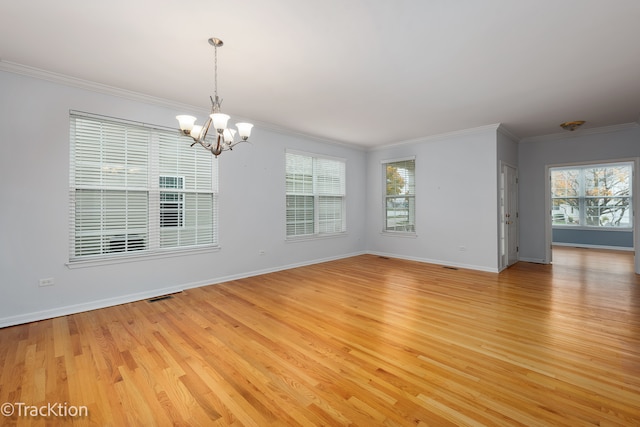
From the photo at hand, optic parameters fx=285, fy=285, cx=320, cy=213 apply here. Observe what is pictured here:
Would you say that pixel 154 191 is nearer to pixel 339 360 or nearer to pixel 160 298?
pixel 160 298

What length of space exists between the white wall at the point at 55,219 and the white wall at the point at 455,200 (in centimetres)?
380

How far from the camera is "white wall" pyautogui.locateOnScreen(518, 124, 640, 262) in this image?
17.7 ft

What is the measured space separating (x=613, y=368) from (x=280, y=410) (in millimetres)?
2504

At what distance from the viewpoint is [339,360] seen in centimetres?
232

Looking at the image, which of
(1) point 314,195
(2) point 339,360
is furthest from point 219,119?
(1) point 314,195

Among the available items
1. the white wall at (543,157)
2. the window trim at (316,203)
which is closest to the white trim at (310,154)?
the window trim at (316,203)

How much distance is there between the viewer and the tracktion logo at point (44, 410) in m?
1.72

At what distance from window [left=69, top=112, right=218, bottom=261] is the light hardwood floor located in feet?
2.89

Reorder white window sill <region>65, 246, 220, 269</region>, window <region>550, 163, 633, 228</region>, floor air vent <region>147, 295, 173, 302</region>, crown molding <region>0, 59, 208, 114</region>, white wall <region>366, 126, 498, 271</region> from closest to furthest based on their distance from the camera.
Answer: crown molding <region>0, 59, 208, 114</region>, white window sill <region>65, 246, 220, 269</region>, floor air vent <region>147, 295, 173, 302</region>, white wall <region>366, 126, 498, 271</region>, window <region>550, 163, 633, 228</region>

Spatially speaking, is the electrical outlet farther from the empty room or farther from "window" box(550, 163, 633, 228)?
"window" box(550, 163, 633, 228)

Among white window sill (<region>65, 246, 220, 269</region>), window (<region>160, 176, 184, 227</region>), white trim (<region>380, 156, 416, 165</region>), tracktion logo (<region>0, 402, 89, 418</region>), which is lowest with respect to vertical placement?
tracktion logo (<region>0, 402, 89, 418</region>)

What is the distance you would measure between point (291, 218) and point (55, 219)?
354 cm

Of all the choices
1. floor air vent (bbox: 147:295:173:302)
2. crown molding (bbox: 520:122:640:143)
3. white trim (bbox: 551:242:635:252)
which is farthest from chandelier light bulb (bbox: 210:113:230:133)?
white trim (bbox: 551:242:635:252)

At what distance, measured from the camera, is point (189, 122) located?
2684 millimetres
